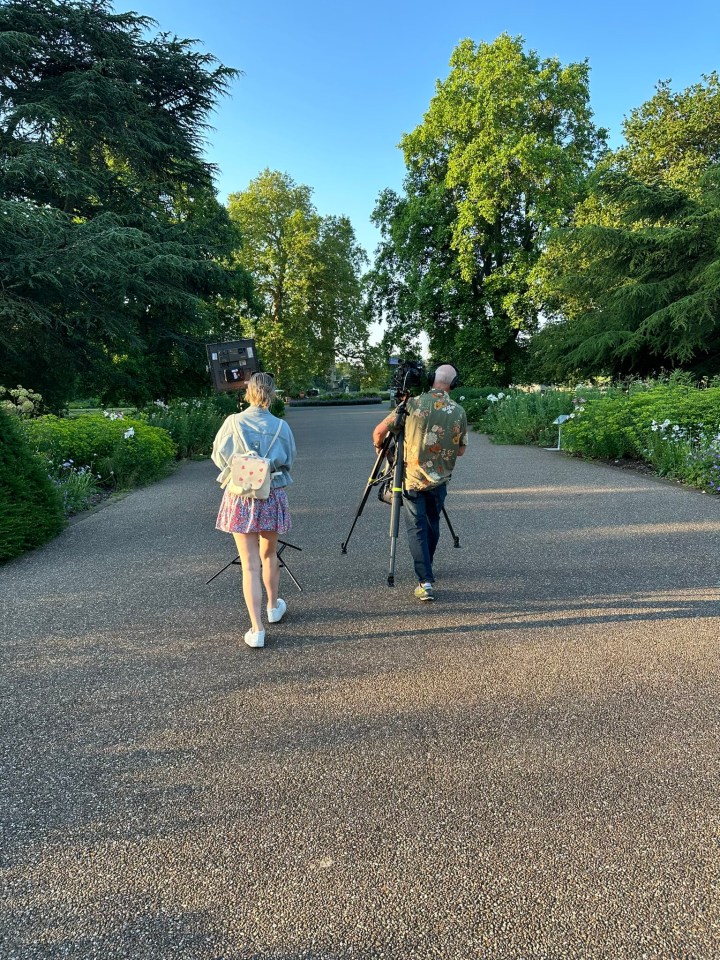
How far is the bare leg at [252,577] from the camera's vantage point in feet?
13.5

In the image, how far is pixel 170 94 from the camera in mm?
18406

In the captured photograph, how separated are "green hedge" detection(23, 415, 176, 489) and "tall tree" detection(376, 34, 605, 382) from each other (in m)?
20.0

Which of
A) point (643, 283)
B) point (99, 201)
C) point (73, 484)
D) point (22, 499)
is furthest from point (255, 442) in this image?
point (643, 283)

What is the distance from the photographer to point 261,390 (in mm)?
4145

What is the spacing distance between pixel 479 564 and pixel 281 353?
41.1 m

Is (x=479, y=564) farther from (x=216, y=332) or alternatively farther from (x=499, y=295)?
(x=499, y=295)

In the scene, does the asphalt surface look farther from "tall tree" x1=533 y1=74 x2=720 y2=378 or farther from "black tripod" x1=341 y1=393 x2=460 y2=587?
"tall tree" x1=533 y1=74 x2=720 y2=378

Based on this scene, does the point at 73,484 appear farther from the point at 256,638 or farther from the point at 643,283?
the point at 643,283

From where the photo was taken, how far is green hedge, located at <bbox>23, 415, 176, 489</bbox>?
9.77m

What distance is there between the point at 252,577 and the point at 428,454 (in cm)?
160

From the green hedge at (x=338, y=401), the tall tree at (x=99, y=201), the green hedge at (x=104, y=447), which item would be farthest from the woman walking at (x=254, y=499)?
the green hedge at (x=338, y=401)

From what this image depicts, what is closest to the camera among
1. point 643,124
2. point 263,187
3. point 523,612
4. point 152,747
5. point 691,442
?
point 152,747

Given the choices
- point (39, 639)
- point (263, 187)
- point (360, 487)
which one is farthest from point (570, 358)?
point (263, 187)

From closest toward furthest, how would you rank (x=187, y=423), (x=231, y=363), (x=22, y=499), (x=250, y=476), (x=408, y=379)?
(x=250, y=476) → (x=408, y=379) → (x=22, y=499) → (x=187, y=423) → (x=231, y=363)
